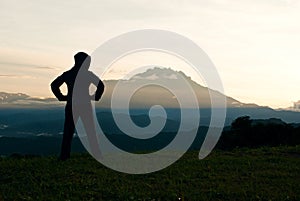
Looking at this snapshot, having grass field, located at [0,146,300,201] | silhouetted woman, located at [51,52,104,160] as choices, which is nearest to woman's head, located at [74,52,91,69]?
silhouetted woman, located at [51,52,104,160]

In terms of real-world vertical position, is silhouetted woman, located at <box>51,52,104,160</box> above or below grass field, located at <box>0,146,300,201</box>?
above

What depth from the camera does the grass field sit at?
13.8 meters

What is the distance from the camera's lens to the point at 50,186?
1458cm

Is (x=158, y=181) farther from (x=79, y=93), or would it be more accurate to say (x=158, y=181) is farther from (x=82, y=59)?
(x=82, y=59)

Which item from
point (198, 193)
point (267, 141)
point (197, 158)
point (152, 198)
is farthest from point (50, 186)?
point (267, 141)

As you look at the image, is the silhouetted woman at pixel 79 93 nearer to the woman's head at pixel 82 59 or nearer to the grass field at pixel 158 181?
the woman's head at pixel 82 59

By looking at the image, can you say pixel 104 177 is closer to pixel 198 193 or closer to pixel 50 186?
pixel 50 186

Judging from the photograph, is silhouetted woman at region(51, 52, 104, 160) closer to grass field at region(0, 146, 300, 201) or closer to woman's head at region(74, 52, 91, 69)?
woman's head at region(74, 52, 91, 69)

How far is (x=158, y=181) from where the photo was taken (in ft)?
51.0

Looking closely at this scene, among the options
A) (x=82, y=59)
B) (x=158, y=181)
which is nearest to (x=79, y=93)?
(x=82, y=59)

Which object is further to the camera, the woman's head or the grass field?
the woman's head

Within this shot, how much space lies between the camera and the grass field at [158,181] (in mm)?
13805

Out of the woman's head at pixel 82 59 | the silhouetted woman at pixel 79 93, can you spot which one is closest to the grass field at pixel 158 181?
the silhouetted woman at pixel 79 93

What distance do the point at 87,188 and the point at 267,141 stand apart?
2391 cm
